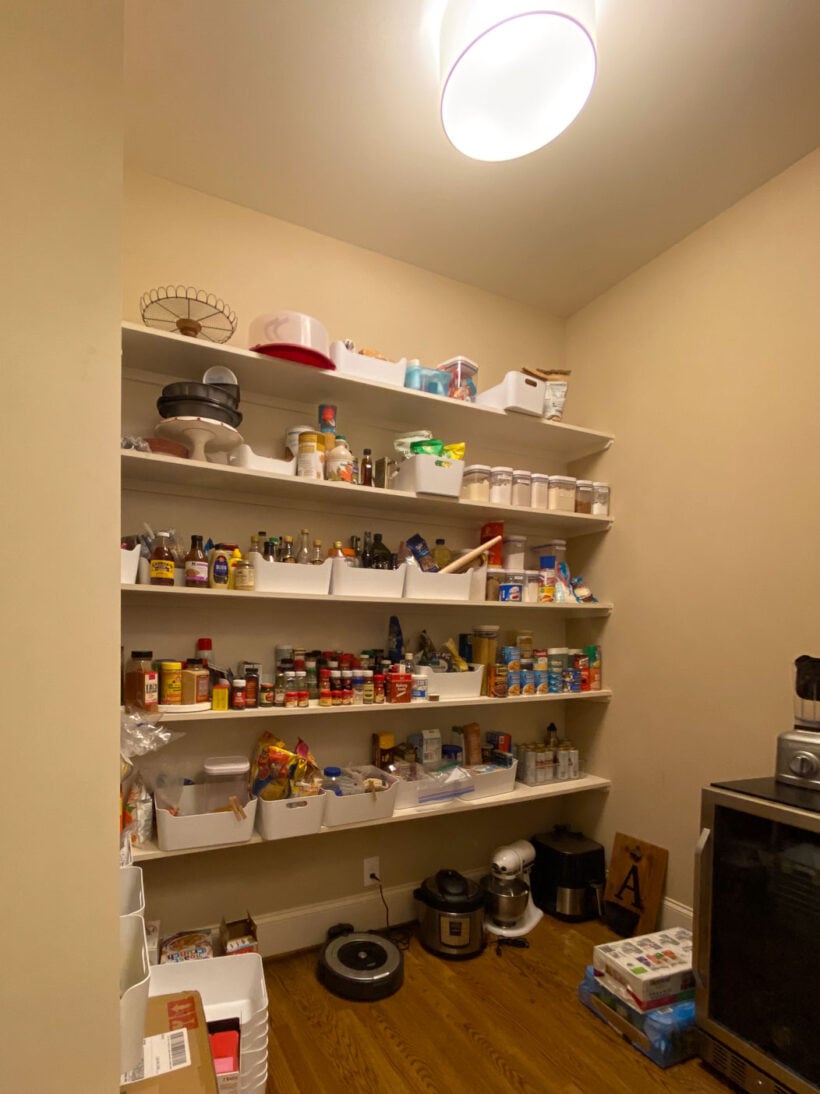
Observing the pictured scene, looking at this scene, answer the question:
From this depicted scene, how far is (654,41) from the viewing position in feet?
4.86

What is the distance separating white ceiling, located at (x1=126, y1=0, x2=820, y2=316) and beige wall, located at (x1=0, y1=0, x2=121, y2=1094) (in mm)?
1009

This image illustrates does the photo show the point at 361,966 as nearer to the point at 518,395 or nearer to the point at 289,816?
the point at 289,816

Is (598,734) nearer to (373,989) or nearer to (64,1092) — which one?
(373,989)

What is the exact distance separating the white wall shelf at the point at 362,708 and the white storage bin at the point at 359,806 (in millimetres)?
272

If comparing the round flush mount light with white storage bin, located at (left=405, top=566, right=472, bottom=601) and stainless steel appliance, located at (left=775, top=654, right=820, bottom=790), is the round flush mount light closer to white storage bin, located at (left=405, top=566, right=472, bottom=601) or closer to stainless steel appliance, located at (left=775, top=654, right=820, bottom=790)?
white storage bin, located at (left=405, top=566, right=472, bottom=601)

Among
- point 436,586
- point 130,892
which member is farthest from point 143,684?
point 436,586

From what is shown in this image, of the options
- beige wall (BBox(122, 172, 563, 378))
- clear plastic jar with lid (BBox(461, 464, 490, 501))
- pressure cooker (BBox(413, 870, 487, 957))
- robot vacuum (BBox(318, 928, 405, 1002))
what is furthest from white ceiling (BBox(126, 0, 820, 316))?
robot vacuum (BBox(318, 928, 405, 1002))

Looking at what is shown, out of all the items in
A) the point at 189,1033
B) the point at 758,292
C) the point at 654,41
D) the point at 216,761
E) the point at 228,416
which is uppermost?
the point at 654,41

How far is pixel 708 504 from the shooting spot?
84.0 inches

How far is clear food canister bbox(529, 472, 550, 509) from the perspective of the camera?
7.94 ft

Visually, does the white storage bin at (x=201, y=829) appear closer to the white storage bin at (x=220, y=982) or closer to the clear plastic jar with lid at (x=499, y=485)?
the white storage bin at (x=220, y=982)

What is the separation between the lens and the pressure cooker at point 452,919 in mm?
2006

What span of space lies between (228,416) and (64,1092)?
1557 mm

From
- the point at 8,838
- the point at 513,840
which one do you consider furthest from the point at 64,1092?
the point at 513,840
